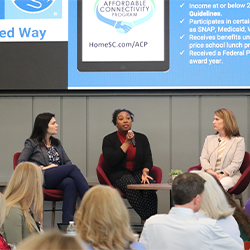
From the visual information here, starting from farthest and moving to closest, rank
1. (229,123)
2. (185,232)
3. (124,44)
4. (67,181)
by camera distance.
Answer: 1. (124,44)
2. (229,123)
3. (67,181)
4. (185,232)

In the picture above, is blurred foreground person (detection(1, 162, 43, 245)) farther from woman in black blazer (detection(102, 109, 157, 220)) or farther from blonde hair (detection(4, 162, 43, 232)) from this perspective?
woman in black blazer (detection(102, 109, 157, 220))

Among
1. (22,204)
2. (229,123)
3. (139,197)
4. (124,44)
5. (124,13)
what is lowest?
(139,197)

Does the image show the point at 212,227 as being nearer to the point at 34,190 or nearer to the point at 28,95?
the point at 34,190

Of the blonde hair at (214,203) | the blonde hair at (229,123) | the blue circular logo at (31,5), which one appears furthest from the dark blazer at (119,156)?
the blonde hair at (214,203)

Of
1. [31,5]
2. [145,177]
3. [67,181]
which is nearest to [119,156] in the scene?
[145,177]

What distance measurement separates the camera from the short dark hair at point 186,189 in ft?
5.81

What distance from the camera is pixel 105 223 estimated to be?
4.36 feet

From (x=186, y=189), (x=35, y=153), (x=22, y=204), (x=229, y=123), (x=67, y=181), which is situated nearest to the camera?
(x=186, y=189)

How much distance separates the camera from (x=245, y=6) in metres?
4.55

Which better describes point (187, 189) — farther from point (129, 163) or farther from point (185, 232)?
point (129, 163)

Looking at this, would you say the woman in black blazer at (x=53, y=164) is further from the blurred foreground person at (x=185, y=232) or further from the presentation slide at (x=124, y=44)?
the blurred foreground person at (x=185, y=232)

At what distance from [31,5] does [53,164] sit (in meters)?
1.98

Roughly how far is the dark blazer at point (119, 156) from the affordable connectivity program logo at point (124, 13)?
1.33 meters

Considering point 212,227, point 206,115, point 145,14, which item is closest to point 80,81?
point 145,14
